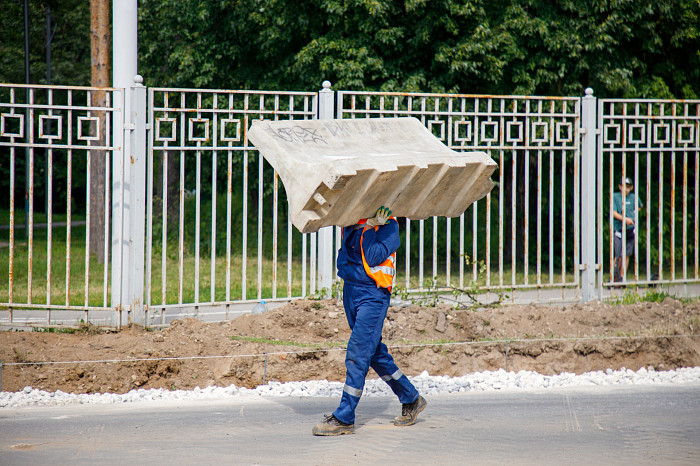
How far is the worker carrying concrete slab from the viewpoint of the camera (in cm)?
561

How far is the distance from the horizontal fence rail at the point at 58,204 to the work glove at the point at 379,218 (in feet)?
10.2

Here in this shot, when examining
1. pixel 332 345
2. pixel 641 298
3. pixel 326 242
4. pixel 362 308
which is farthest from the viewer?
pixel 641 298

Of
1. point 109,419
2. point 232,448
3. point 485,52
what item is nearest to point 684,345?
point 232,448

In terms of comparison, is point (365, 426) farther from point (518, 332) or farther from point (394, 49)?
point (394, 49)

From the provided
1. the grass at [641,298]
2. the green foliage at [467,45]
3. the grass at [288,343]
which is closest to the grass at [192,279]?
the grass at [641,298]

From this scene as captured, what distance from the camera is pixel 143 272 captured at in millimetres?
8531

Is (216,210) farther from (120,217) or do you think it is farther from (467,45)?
(467,45)

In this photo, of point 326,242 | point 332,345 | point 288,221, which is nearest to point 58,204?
point 326,242

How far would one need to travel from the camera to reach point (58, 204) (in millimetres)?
37906

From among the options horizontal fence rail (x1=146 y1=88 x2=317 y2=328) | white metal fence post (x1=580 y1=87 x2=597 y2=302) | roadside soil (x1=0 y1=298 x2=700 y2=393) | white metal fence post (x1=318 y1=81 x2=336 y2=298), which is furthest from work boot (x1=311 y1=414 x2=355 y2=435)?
white metal fence post (x1=580 y1=87 x2=597 y2=302)

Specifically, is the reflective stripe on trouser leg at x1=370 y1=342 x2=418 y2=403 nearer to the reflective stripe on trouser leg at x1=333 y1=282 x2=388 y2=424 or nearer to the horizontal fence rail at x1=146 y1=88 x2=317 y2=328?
the reflective stripe on trouser leg at x1=333 y1=282 x2=388 y2=424

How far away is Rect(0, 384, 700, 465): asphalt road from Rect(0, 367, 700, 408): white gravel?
0.18 m

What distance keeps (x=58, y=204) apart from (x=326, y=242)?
3174cm

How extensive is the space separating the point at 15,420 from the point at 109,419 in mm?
695
